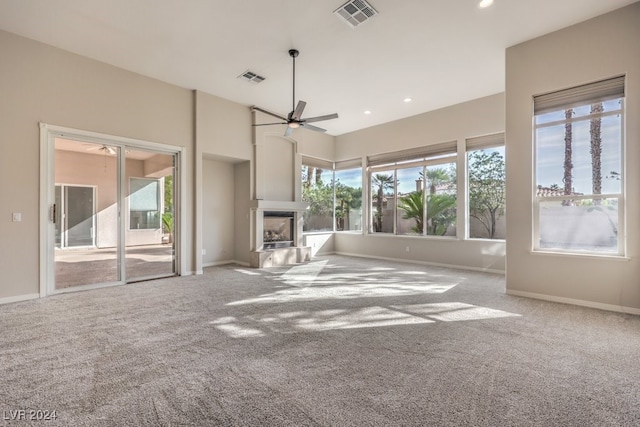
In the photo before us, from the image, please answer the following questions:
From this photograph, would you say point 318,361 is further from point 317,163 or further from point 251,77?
point 317,163

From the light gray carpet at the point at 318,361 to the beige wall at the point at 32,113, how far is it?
704 millimetres

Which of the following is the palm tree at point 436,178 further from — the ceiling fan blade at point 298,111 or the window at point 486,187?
the ceiling fan blade at point 298,111

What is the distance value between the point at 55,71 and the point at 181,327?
4.16 m

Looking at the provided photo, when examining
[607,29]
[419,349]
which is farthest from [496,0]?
[419,349]

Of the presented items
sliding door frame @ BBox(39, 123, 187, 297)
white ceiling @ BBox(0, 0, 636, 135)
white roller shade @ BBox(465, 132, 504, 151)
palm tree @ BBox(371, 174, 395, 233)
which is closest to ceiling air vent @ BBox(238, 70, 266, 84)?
white ceiling @ BBox(0, 0, 636, 135)

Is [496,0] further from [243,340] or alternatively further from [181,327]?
[181,327]

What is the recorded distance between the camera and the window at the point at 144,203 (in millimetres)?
5273

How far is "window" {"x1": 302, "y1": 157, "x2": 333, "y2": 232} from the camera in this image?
8.36 meters

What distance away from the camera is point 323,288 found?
15.3 feet

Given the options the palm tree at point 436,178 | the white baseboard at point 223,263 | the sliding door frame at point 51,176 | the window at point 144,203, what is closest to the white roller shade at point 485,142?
the palm tree at point 436,178

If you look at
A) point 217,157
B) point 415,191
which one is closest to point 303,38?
point 217,157

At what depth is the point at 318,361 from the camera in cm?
237

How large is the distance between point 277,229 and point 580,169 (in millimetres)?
5695

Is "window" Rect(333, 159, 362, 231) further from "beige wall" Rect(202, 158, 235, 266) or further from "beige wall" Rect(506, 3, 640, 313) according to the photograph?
"beige wall" Rect(506, 3, 640, 313)
